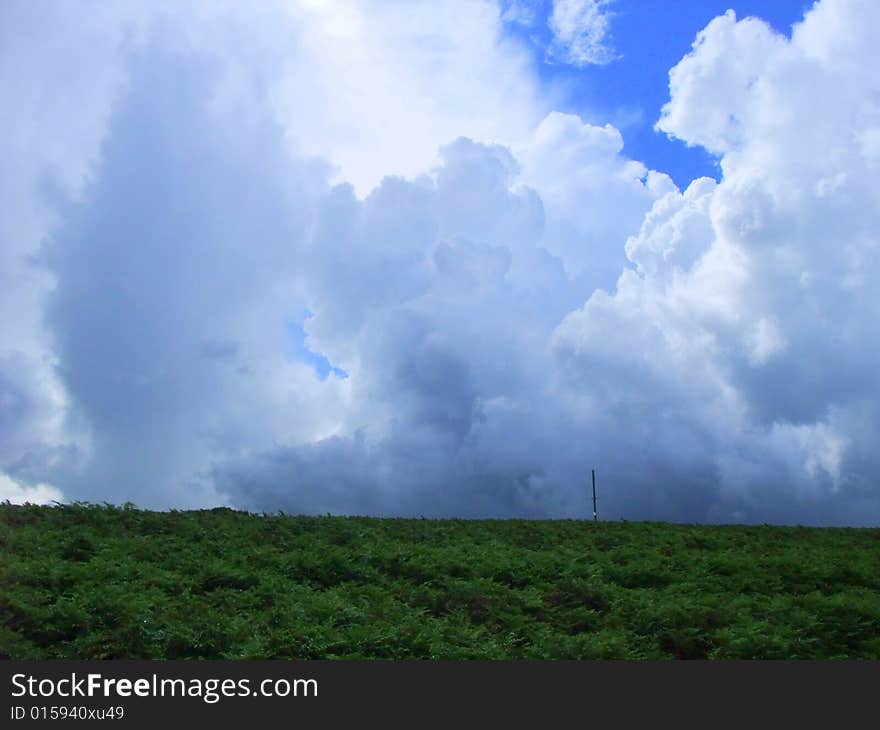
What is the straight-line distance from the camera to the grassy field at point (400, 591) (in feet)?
41.6

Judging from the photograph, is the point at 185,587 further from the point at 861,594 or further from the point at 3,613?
the point at 861,594

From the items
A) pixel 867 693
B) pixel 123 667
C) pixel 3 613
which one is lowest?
pixel 867 693

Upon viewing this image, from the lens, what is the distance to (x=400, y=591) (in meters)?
15.6

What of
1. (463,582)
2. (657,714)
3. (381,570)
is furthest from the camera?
(381,570)

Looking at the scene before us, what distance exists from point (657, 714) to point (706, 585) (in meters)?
6.93

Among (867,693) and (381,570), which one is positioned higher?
(381,570)

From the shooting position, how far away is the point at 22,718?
10391 mm

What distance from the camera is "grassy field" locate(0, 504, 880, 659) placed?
12680 mm

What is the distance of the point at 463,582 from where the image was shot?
1590 cm

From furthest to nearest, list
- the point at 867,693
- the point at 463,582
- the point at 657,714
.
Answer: the point at 463,582
the point at 867,693
the point at 657,714

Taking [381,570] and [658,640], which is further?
[381,570]

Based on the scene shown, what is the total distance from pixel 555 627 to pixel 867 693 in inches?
193

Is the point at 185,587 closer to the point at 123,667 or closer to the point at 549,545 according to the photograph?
the point at 123,667

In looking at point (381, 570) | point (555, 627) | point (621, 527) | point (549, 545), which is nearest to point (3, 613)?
point (381, 570)
